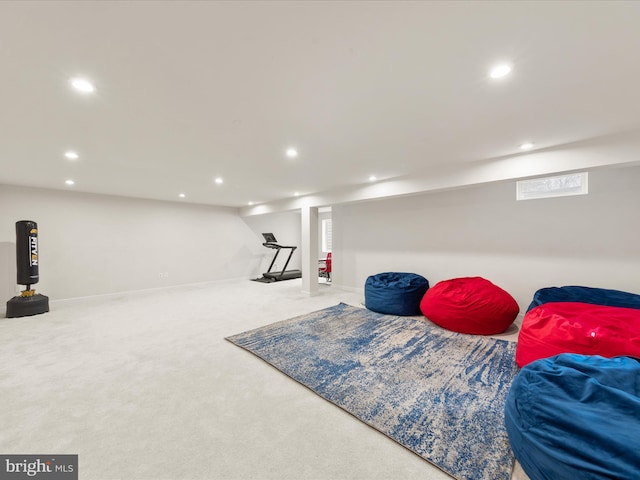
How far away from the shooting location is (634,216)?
3.15 m

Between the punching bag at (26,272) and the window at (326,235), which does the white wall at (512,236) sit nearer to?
the window at (326,235)

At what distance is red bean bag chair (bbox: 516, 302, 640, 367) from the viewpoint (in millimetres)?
2076

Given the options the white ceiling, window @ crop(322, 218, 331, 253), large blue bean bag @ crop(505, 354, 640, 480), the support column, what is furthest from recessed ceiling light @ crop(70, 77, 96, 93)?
window @ crop(322, 218, 331, 253)

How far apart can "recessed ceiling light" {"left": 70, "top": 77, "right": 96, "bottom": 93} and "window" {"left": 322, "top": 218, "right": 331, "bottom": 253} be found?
8.17m

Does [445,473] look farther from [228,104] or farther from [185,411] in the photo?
[228,104]

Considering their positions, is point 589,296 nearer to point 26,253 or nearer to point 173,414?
point 173,414

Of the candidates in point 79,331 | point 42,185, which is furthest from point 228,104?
point 42,185

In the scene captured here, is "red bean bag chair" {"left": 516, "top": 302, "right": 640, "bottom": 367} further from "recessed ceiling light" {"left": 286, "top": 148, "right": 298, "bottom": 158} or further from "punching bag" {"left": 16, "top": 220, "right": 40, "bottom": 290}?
"punching bag" {"left": 16, "top": 220, "right": 40, "bottom": 290}

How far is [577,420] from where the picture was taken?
3.94 feet

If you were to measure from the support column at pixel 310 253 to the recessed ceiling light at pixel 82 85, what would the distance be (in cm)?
426

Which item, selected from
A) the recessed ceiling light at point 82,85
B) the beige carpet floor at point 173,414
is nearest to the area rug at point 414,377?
the beige carpet floor at point 173,414

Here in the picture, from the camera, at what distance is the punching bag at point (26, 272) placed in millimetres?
4125

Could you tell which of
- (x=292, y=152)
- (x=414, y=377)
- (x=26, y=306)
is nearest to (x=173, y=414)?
(x=414, y=377)

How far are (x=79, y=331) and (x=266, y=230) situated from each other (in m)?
5.47
